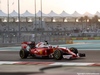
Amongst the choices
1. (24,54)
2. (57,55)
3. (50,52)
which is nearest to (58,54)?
(57,55)

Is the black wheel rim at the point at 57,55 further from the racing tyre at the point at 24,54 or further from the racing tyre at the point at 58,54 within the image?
the racing tyre at the point at 24,54

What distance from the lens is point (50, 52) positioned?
14.8 metres

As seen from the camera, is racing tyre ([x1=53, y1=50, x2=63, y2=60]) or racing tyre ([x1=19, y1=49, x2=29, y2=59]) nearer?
racing tyre ([x1=53, y1=50, x2=63, y2=60])

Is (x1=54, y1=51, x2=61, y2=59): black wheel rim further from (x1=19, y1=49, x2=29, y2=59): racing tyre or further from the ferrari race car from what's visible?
(x1=19, y1=49, x2=29, y2=59): racing tyre

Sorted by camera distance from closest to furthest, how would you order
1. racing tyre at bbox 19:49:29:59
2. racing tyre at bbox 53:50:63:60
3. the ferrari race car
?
racing tyre at bbox 53:50:63:60 < the ferrari race car < racing tyre at bbox 19:49:29:59

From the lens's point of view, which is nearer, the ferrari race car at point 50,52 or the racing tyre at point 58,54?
the racing tyre at point 58,54

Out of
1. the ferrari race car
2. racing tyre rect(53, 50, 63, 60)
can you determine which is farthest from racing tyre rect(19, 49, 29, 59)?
racing tyre rect(53, 50, 63, 60)

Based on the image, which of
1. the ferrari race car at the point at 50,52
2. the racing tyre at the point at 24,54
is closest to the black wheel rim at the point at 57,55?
the ferrari race car at the point at 50,52

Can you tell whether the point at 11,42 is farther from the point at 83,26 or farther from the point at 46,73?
the point at 83,26

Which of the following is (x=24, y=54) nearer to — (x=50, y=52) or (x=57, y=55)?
(x=50, y=52)

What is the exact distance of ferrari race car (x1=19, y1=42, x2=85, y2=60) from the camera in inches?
550

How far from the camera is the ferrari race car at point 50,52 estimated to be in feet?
45.9

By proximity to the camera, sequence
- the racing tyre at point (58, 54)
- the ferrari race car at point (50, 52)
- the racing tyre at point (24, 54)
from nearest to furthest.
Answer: the racing tyre at point (58, 54), the ferrari race car at point (50, 52), the racing tyre at point (24, 54)

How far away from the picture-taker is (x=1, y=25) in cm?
9588
